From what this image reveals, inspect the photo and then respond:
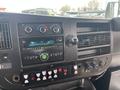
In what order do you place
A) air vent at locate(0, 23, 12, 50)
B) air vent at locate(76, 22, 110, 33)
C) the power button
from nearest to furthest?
1. air vent at locate(0, 23, 12, 50)
2. the power button
3. air vent at locate(76, 22, 110, 33)

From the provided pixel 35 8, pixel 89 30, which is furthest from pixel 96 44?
pixel 35 8

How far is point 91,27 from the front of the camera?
50.1 inches

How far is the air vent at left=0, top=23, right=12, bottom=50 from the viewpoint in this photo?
97 centimetres

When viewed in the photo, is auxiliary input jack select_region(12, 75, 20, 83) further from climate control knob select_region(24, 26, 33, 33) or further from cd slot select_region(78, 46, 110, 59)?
cd slot select_region(78, 46, 110, 59)

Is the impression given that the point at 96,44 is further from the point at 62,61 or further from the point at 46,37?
the point at 46,37

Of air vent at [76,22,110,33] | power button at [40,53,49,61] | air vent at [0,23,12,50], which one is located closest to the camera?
air vent at [0,23,12,50]

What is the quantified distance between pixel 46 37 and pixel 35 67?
18 cm

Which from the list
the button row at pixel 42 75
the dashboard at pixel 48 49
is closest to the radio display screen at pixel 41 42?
the dashboard at pixel 48 49

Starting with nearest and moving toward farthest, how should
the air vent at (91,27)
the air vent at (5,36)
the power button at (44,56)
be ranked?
the air vent at (5,36), the power button at (44,56), the air vent at (91,27)

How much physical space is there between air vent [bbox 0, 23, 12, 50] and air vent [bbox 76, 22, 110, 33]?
0.43m

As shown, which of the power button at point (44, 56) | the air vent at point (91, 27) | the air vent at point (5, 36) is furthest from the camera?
the air vent at point (91, 27)

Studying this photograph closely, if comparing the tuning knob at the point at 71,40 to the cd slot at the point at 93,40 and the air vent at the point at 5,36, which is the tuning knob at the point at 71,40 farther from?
the air vent at the point at 5,36

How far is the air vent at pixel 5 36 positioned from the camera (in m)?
0.97

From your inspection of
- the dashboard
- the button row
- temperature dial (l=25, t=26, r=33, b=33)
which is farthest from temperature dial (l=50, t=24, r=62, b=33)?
the button row
